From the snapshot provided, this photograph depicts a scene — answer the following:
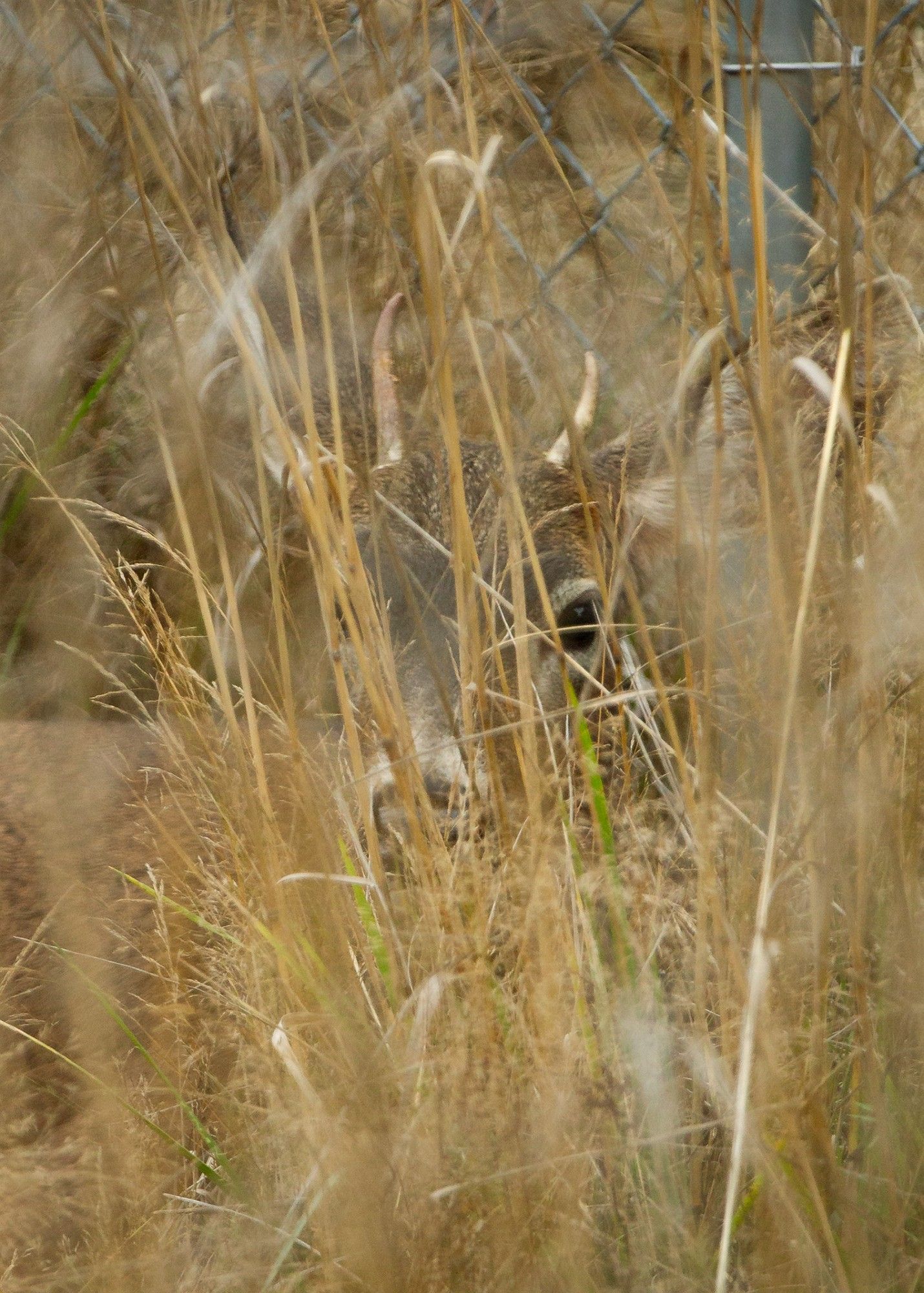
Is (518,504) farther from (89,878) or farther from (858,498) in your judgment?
(89,878)

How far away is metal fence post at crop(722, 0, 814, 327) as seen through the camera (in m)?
2.12

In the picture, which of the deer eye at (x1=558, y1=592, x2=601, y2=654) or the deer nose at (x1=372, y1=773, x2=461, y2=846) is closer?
the deer nose at (x1=372, y1=773, x2=461, y2=846)

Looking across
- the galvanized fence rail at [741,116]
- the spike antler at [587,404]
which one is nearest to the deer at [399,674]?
the spike antler at [587,404]

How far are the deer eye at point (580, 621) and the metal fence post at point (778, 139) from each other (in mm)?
668

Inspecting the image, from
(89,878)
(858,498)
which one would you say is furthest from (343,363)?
(858,498)

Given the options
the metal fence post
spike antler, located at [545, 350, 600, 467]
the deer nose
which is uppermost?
the metal fence post

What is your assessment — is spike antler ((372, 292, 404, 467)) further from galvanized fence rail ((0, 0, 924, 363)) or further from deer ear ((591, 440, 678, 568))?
deer ear ((591, 440, 678, 568))

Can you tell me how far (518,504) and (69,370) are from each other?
190 centimetres

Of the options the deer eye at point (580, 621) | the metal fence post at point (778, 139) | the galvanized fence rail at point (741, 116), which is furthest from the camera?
the deer eye at point (580, 621)

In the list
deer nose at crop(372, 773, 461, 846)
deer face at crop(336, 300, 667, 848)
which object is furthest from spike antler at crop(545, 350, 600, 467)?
deer nose at crop(372, 773, 461, 846)

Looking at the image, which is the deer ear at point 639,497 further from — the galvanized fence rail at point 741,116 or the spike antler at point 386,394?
Result: the spike antler at point 386,394

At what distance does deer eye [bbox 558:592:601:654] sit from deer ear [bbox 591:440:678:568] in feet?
0.46

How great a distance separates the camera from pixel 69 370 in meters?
2.95

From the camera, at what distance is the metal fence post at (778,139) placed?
2115mm
